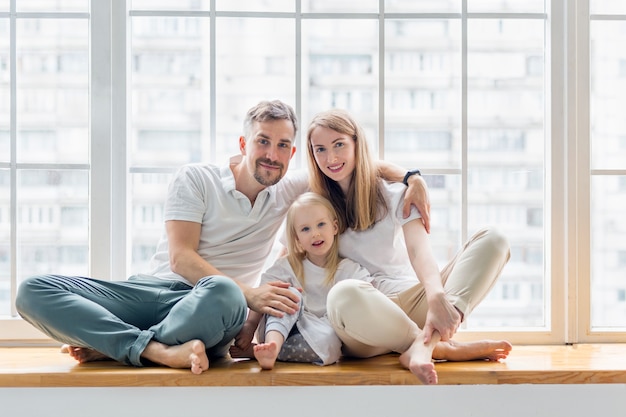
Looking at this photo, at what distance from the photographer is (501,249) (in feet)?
6.16

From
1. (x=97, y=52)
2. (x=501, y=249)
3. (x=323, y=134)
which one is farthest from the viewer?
(x=97, y=52)

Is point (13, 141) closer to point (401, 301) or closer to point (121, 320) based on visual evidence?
point (121, 320)

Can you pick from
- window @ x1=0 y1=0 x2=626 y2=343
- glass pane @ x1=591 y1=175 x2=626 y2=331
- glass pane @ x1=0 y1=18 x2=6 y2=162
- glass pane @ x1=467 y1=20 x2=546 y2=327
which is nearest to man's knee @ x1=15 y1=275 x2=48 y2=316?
window @ x1=0 y1=0 x2=626 y2=343

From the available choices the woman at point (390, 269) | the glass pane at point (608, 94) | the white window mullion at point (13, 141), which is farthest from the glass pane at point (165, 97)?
the glass pane at point (608, 94)

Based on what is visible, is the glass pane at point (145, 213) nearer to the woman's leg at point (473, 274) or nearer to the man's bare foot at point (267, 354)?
the man's bare foot at point (267, 354)

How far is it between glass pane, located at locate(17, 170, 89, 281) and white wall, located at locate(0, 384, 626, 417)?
618 mm

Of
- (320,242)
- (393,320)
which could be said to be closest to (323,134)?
(320,242)

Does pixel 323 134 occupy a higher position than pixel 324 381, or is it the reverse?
pixel 323 134

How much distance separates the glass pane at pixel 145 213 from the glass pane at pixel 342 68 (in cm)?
56

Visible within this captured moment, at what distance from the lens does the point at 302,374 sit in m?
1.72

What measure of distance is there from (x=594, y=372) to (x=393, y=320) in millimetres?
536

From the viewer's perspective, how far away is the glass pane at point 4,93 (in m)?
A: 2.25

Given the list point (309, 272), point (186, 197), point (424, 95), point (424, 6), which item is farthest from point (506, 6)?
point (186, 197)

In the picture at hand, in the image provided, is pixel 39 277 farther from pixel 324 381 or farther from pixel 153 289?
pixel 324 381
